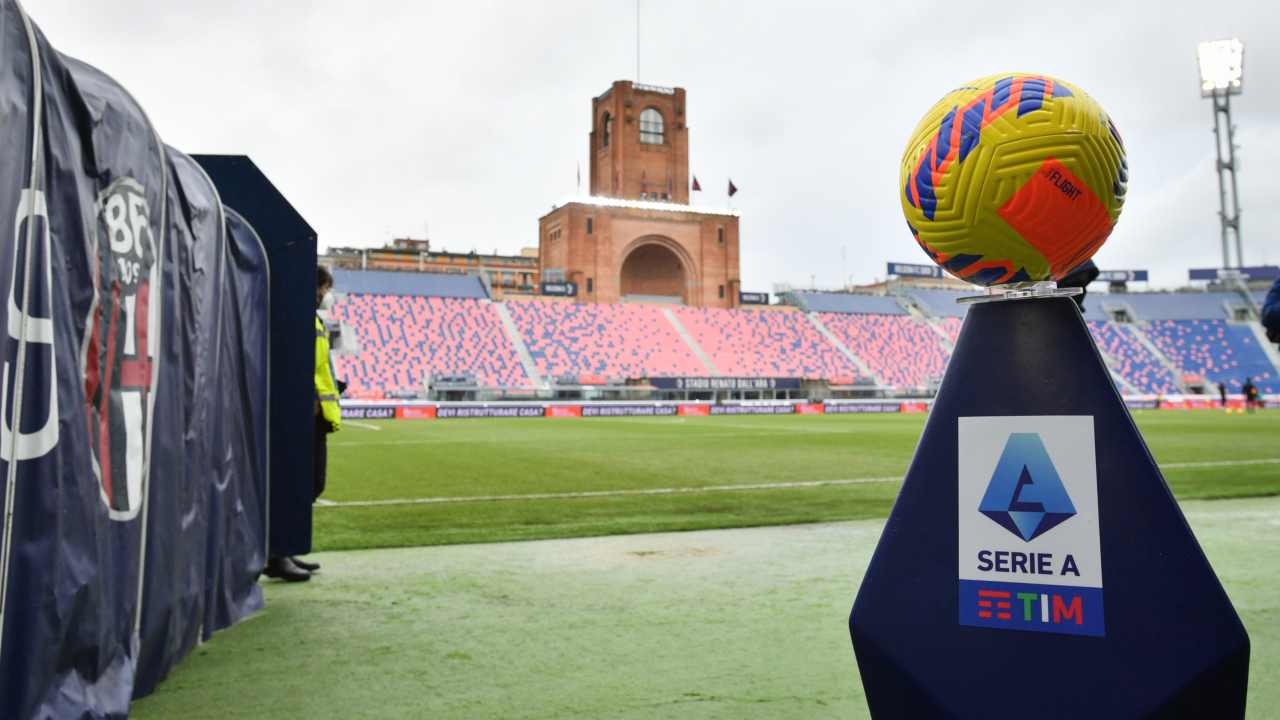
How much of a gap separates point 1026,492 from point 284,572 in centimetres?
423

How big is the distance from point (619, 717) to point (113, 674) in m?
1.51

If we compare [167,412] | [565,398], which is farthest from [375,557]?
[565,398]

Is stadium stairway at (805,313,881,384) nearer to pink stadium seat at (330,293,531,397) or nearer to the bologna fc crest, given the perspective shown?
pink stadium seat at (330,293,531,397)

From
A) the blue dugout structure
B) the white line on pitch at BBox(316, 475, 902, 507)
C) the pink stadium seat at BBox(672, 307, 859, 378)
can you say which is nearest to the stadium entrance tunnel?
the pink stadium seat at BBox(672, 307, 859, 378)

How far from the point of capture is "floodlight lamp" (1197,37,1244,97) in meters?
52.3

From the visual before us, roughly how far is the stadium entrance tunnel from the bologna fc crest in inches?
2381

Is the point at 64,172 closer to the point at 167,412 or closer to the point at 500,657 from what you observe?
the point at 167,412

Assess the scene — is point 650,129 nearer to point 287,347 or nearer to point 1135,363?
point 1135,363

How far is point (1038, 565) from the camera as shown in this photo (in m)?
1.94

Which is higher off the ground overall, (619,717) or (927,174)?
(927,174)

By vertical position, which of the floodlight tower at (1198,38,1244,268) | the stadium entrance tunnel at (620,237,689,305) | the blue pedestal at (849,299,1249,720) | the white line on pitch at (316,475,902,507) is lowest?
the white line on pitch at (316,475,902,507)

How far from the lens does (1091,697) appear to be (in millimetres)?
1812

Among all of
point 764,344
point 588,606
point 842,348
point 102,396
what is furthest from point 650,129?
point 102,396

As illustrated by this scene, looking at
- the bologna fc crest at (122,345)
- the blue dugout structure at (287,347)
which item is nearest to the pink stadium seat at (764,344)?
the blue dugout structure at (287,347)
